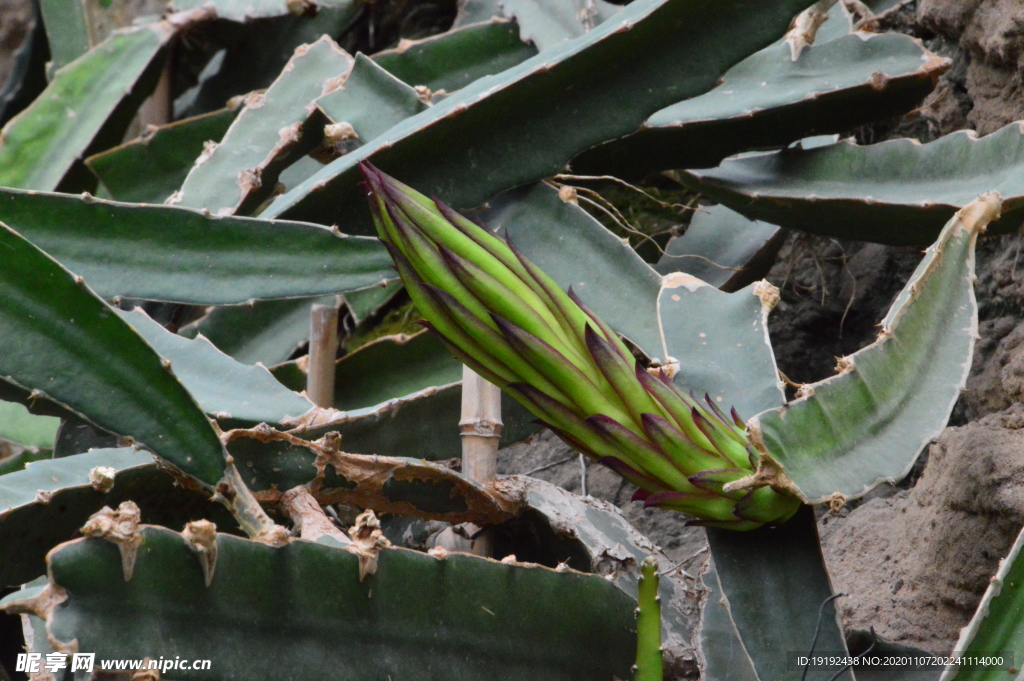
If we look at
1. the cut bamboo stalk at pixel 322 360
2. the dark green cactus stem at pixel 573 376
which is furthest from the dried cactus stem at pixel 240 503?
the cut bamboo stalk at pixel 322 360

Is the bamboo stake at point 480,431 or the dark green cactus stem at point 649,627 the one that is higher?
the bamboo stake at point 480,431

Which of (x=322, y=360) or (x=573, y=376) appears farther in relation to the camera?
(x=322, y=360)

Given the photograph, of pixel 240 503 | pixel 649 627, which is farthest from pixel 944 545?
pixel 240 503

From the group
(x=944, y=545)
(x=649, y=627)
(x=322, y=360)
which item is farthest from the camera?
(x=322, y=360)

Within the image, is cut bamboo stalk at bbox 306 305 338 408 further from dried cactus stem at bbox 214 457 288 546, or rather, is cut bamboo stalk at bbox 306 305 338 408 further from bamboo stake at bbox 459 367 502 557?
dried cactus stem at bbox 214 457 288 546

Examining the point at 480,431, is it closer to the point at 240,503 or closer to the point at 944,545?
the point at 240,503

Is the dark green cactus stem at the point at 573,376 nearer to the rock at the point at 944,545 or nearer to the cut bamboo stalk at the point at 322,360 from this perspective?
the rock at the point at 944,545

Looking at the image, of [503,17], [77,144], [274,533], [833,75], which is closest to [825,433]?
[274,533]

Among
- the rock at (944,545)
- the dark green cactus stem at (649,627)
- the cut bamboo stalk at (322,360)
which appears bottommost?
the dark green cactus stem at (649,627)
